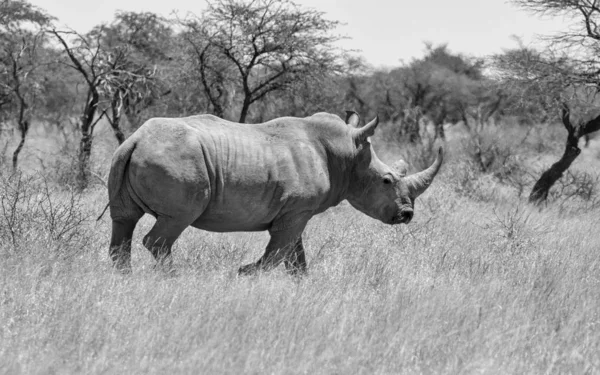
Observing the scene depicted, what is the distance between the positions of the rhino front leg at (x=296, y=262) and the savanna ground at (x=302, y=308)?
0.11 m

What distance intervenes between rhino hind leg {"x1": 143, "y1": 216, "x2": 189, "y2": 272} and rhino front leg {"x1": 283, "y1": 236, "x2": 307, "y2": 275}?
3.05ft

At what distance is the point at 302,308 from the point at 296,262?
5.82 feet

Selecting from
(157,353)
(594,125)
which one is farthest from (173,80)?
(157,353)

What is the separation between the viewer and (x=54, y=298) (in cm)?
506

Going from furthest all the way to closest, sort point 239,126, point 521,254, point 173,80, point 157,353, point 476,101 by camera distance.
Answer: point 476,101
point 173,80
point 521,254
point 239,126
point 157,353

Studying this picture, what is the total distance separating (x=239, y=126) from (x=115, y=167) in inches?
42.4

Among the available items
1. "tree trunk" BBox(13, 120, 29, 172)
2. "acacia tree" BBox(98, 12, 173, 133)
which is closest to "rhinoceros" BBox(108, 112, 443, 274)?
"tree trunk" BBox(13, 120, 29, 172)

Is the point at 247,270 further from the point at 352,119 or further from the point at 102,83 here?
the point at 102,83

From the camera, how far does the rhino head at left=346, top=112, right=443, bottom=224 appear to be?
24.0 feet

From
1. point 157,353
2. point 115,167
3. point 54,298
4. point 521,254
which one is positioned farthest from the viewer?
point 521,254

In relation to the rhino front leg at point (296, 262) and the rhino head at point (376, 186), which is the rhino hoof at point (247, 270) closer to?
the rhino front leg at point (296, 262)

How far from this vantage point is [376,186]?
7.37m

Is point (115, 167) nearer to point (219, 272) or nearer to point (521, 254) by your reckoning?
point (219, 272)

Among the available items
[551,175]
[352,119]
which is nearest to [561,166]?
[551,175]
